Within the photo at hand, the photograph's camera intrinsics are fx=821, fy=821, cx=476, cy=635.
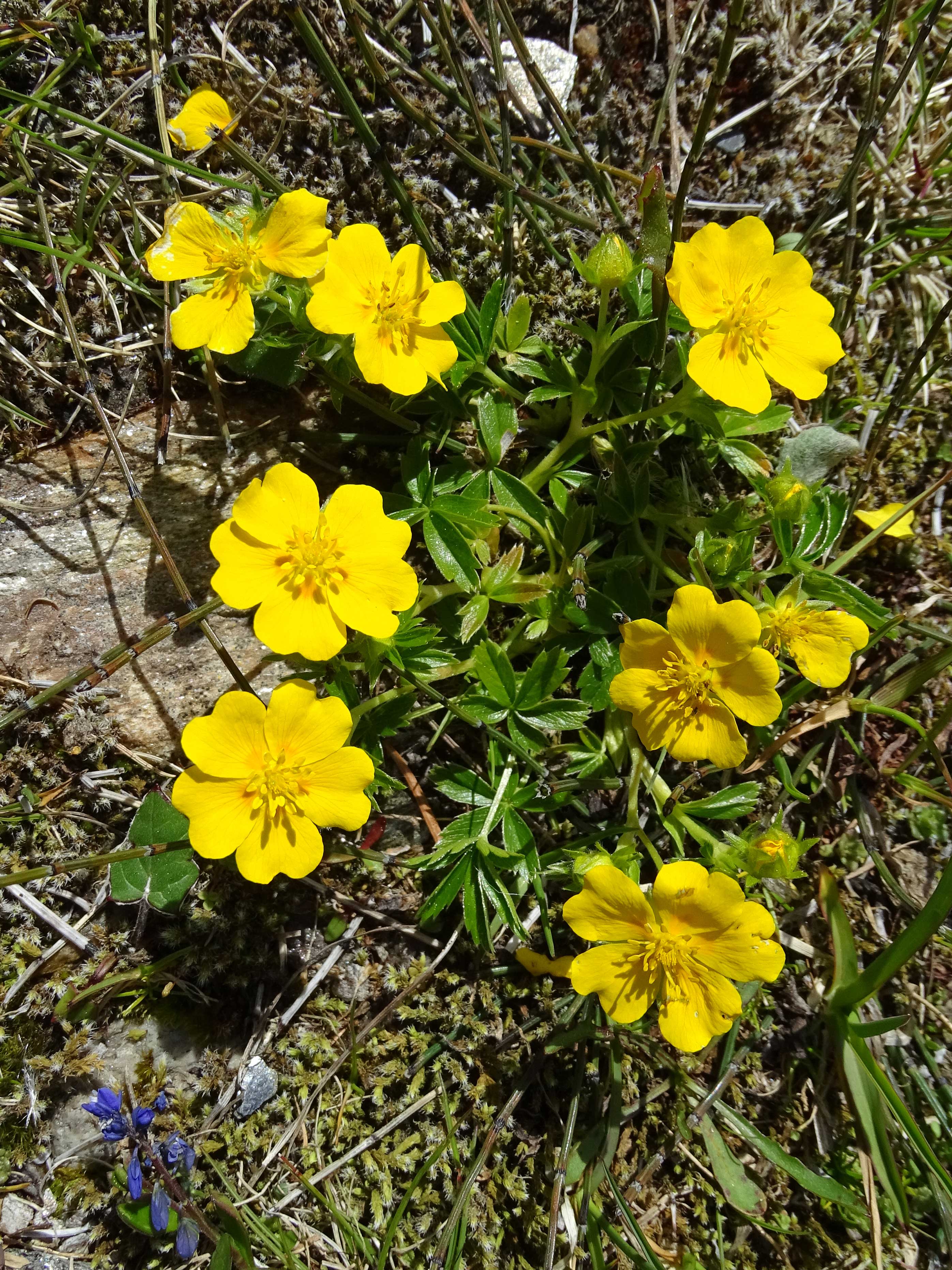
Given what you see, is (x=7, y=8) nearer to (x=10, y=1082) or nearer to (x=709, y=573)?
(x=709, y=573)

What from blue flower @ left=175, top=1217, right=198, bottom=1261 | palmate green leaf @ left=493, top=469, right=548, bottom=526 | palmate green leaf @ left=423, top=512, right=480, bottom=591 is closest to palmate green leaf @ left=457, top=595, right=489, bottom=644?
palmate green leaf @ left=423, top=512, right=480, bottom=591

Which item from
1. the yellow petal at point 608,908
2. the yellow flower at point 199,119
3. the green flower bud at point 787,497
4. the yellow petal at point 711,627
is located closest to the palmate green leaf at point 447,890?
the yellow petal at point 608,908

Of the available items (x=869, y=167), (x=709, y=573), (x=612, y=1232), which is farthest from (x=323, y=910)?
(x=869, y=167)

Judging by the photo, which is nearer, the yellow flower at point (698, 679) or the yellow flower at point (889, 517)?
the yellow flower at point (698, 679)

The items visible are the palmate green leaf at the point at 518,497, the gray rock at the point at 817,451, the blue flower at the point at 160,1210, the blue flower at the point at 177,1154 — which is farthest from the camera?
the gray rock at the point at 817,451

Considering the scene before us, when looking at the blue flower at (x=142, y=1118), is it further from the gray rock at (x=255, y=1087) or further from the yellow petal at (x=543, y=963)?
the yellow petal at (x=543, y=963)

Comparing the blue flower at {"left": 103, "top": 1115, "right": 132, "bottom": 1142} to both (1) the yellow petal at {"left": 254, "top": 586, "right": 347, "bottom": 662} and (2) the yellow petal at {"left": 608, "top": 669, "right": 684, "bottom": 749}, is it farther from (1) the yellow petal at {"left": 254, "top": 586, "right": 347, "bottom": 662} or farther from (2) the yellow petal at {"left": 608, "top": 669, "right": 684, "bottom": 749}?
(2) the yellow petal at {"left": 608, "top": 669, "right": 684, "bottom": 749}

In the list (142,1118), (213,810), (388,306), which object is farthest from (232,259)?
(142,1118)
